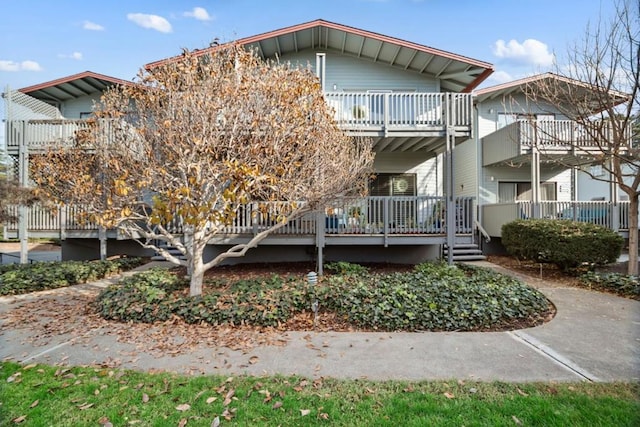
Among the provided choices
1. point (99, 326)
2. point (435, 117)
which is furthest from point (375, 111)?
point (99, 326)

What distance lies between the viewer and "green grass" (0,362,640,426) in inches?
115

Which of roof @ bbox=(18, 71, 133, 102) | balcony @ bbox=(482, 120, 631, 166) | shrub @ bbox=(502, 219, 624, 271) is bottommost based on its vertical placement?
shrub @ bbox=(502, 219, 624, 271)

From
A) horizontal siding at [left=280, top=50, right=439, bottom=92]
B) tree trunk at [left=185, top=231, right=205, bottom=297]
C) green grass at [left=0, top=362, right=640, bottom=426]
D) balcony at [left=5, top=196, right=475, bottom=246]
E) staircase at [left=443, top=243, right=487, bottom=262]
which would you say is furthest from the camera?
horizontal siding at [left=280, top=50, right=439, bottom=92]

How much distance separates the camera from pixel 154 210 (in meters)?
5.43

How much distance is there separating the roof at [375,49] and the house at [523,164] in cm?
168

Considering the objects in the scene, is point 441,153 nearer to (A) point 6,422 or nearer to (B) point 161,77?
(B) point 161,77

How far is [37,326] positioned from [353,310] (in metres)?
5.35

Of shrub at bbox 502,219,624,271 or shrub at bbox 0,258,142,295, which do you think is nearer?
shrub at bbox 0,258,142,295

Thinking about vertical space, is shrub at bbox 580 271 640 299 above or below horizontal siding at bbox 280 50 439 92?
below

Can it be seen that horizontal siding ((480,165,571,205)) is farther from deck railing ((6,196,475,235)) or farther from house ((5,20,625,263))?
deck railing ((6,196,475,235))

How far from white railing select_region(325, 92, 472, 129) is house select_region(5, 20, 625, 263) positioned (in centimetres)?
4

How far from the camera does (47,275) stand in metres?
8.59

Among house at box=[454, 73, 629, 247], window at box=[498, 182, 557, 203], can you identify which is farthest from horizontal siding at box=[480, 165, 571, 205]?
window at box=[498, 182, 557, 203]

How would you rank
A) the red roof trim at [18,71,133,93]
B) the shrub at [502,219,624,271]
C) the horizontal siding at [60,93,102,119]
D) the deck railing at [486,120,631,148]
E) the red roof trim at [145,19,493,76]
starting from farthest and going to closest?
the horizontal siding at [60,93,102,119] < the red roof trim at [18,71,133,93] < the deck railing at [486,120,631,148] < the red roof trim at [145,19,493,76] < the shrub at [502,219,624,271]
